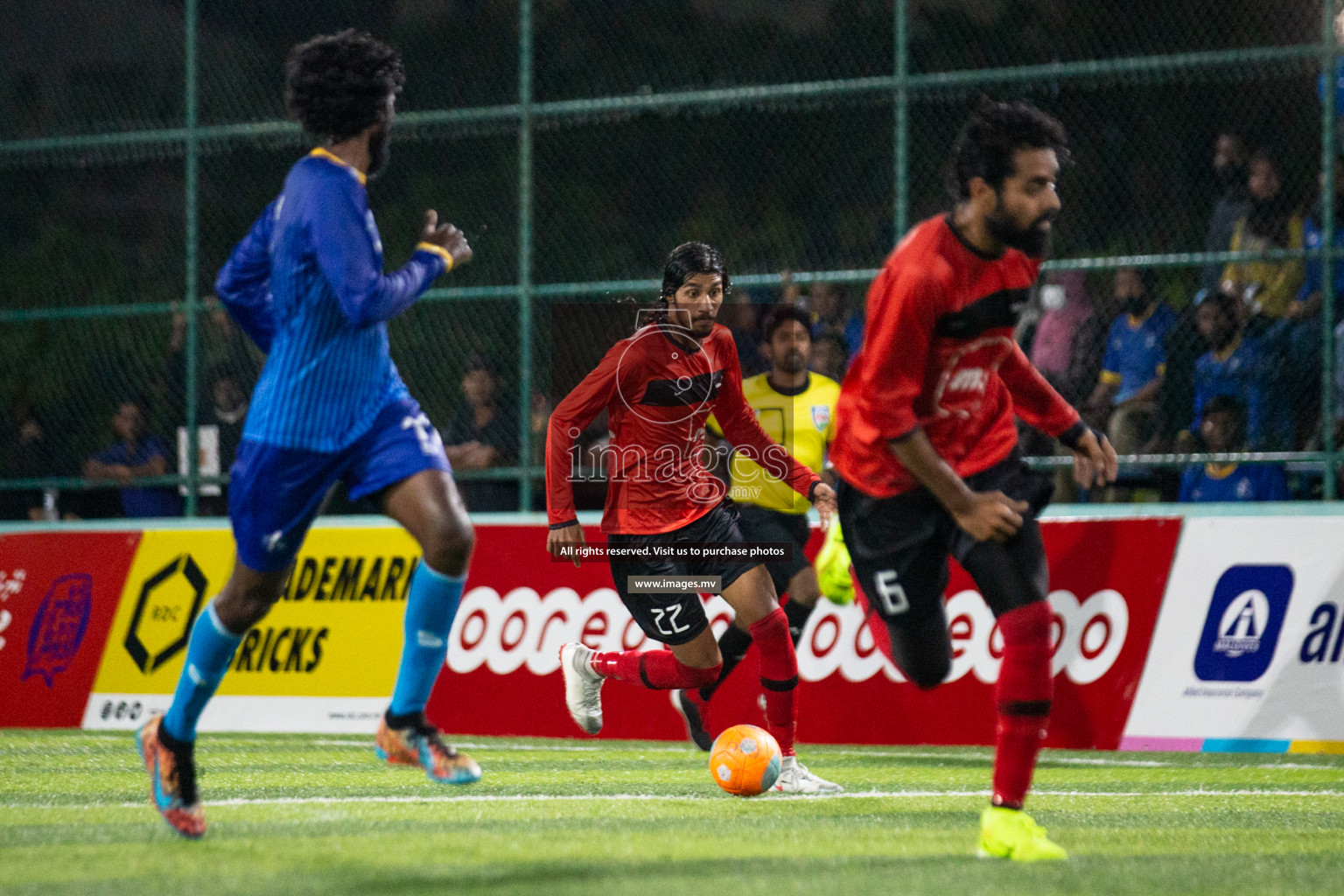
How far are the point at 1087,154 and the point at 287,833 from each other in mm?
8611

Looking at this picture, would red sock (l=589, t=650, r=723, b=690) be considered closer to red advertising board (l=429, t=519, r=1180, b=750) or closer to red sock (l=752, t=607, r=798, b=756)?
red sock (l=752, t=607, r=798, b=756)

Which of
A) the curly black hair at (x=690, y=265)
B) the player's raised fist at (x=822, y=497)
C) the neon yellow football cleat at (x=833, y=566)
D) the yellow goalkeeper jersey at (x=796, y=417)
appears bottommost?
the neon yellow football cleat at (x=833, y=566)

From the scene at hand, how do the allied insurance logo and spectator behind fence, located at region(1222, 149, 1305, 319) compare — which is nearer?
the allied insurance logo

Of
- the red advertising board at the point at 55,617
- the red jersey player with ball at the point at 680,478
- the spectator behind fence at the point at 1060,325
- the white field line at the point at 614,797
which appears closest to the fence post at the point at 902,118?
the spectator behind fence at the point at 1060,325

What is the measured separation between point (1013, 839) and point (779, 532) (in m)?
4.51

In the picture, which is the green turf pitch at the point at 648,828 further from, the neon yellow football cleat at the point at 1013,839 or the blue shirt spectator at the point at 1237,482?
the blue shirt spectator at the point at 1237,482

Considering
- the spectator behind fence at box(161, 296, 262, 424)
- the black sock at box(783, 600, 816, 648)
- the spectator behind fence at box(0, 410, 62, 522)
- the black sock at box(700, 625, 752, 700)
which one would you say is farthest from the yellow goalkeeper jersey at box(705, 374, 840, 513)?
the spectator behind fence at box(0, 410, 62, 522)

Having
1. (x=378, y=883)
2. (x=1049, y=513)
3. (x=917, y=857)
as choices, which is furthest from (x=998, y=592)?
(x=1049, y=513)

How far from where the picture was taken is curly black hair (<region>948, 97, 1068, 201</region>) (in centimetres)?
551

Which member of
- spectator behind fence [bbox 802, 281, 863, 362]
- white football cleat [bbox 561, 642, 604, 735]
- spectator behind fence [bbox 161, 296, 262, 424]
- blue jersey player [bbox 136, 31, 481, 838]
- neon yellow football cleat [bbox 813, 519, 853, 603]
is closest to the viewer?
blue jersey player [bbox 136, 31, 481, 838]

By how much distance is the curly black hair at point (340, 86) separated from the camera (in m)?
5.80

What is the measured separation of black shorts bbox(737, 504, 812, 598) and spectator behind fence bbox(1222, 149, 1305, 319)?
10.1 ft

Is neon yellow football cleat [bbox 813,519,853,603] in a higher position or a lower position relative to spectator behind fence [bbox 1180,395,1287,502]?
lower

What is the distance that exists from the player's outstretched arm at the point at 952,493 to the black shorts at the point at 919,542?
0.16m
